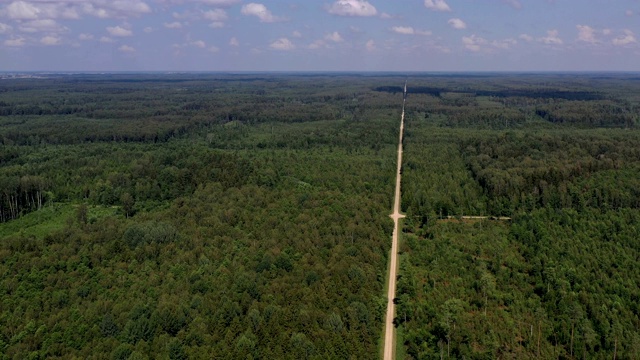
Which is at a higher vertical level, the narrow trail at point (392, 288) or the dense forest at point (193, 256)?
the dense forest at point (193, 256)

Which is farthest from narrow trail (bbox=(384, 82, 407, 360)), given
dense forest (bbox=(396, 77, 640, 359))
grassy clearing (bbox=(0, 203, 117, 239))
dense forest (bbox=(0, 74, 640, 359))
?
grassy clearing (bbox=(0, 203, 117, 239))

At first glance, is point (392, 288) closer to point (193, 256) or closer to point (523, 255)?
point (523, 255)

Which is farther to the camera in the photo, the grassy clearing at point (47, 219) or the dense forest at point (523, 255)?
the grassy clearing at point (47, 219)

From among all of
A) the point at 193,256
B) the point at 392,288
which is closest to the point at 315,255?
the point at 392,288

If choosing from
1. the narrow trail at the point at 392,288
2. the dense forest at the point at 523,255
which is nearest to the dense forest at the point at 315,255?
the dense forest at the point at 523,255

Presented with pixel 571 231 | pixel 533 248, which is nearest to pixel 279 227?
pixel 533 248

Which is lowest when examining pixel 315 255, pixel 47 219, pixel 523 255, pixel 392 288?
pixel 392 288

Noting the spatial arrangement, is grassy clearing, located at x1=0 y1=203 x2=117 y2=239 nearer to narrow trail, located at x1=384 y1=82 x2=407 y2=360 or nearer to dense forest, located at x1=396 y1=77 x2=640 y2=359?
narrow trail, located at x1=384 y1=82 x2=407 y2=360

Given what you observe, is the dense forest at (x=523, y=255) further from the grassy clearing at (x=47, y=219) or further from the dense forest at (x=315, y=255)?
the grassy clearing at (x=47, y=219)
